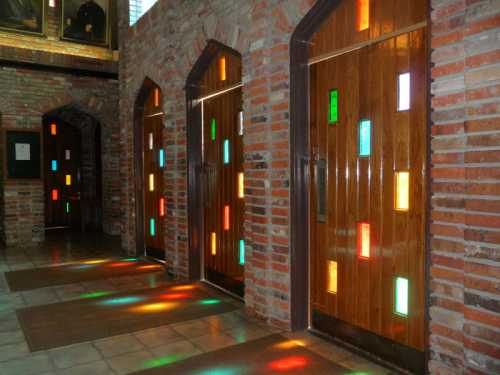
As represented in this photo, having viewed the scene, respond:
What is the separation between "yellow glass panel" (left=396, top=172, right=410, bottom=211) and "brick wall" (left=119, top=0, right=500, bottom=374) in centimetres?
37

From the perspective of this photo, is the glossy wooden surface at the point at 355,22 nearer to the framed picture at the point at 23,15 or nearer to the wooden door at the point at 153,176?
the wooden door at the point at 153,176

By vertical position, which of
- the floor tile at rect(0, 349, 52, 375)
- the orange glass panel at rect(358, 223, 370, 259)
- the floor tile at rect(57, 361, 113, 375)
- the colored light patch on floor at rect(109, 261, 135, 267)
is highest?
the orange glass panel at rect(358, 223, 370, 259)

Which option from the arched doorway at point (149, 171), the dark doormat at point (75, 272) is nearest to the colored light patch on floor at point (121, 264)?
the dark doormat at point (75, 272)

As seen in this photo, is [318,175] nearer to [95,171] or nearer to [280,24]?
[280,24]

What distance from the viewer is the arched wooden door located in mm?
2994

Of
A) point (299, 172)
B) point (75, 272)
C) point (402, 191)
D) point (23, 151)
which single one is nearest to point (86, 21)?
point (23, 151)

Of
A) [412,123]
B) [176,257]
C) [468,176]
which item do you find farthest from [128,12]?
[468,176]

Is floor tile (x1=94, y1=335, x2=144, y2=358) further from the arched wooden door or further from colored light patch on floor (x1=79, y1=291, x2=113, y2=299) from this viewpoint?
the arched wooden door

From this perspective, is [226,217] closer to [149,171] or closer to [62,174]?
[149,171]

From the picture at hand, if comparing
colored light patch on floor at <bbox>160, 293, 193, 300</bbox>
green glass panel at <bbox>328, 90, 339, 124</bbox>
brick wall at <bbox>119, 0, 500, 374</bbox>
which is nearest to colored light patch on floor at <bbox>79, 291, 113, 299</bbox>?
colored light patch on floor at <bbox>160, 293, 193, 300</bbox>

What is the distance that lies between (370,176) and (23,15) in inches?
317

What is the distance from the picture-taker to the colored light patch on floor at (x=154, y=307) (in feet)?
14.8

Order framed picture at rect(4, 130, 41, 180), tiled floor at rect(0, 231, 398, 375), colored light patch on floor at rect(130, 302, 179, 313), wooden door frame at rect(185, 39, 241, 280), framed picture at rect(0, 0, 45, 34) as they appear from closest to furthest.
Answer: tiled floor at rect(0, 231, 398, 375) → colored light patch on floor at rect(130, 302, 179, 313) → wooden door frame at rect(185, 39, 241, 280) → framed picture at rect(0, 0, 45, 34) → framed picture at rect(4, 130, 41, 180)

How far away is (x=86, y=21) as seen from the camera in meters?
9.27
